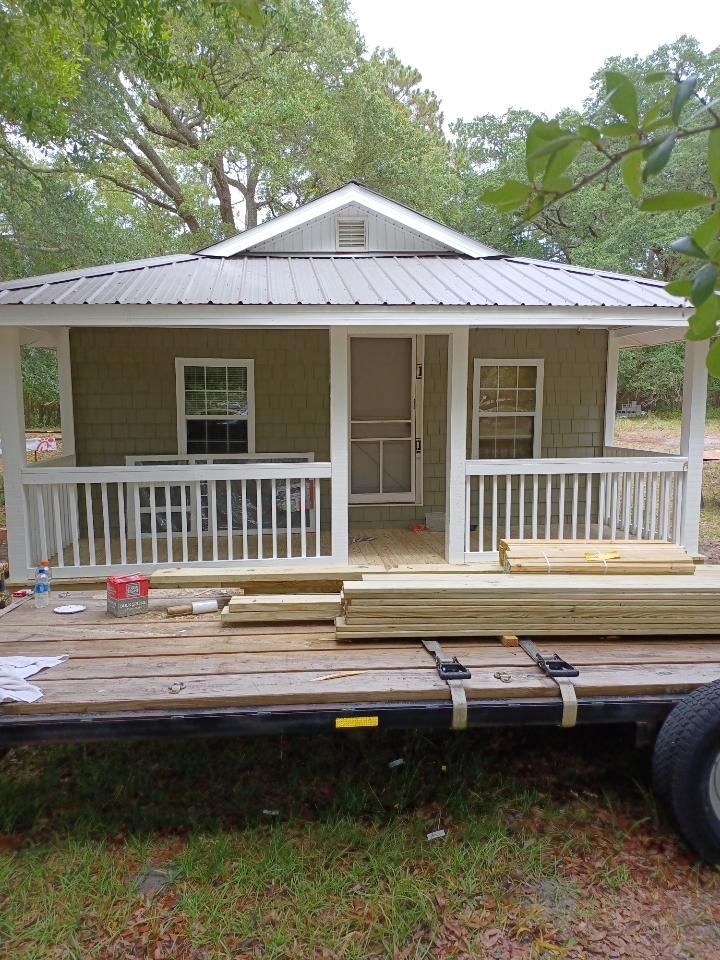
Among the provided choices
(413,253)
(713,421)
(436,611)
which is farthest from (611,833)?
(713,421)

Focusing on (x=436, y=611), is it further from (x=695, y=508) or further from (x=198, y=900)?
(x=695, y=508)

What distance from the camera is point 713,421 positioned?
80.5 ft

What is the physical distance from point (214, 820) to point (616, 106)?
3405 millimetres

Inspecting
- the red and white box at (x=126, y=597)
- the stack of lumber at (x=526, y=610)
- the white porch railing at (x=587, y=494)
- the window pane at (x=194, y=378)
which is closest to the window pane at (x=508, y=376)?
the white porch railing at (x=587, y=494)

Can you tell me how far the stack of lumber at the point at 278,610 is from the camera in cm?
381

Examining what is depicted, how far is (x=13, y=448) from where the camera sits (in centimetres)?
601

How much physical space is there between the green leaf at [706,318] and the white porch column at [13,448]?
6125mm

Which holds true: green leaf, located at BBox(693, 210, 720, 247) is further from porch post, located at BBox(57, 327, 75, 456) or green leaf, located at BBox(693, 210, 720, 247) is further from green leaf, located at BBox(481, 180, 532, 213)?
porch post, located at BBox(57, 327, 75, 456)

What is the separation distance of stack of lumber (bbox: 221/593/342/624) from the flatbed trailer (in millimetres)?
258

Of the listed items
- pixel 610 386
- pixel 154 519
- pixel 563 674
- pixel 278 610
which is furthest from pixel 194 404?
pixel 563 674

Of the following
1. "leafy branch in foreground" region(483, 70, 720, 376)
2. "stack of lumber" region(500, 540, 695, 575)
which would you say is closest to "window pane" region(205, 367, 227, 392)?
"stack of lumber" region(500, 540, 695, 575)

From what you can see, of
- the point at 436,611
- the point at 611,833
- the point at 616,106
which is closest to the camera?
the point at 616,106

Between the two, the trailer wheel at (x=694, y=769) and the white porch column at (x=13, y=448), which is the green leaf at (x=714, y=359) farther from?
the white porch column at (x=13, y=448)

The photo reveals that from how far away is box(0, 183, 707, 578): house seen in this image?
246 inches
